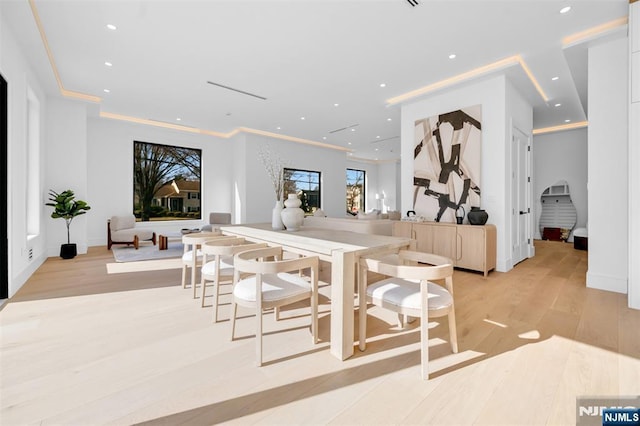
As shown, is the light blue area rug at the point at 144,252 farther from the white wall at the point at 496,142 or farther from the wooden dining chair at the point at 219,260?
the white wall at the point at 496,142

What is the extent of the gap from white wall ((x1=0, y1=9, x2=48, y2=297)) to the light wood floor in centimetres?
93

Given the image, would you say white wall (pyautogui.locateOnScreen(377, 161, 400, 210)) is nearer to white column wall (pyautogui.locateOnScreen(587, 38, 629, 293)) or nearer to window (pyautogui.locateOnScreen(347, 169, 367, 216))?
window (pyautogui.locateOnScreen(347, 169, 367, 216))

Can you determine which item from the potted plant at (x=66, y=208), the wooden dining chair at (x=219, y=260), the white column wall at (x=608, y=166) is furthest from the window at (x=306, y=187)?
the white column wall at (x=608, y=166)

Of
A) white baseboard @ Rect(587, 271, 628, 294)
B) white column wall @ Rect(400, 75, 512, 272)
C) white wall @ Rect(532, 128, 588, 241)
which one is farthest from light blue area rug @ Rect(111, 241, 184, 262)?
white wall @ Rect(532, 128, 588, 241)

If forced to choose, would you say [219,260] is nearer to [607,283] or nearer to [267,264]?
[267,264]

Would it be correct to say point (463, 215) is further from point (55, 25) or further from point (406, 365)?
point (55, 25)

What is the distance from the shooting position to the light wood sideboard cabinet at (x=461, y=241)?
4.11 meters

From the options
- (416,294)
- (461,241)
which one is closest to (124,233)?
(416,294)

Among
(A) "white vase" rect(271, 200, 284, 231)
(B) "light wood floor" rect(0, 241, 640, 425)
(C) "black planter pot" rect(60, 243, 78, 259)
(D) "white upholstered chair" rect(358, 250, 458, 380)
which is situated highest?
(A) "white vase" rect(271, 200, 284, 231)

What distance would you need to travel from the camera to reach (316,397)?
4.94ft

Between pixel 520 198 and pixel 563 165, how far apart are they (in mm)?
3730

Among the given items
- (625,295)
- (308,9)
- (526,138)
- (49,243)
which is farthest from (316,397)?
(49,243)

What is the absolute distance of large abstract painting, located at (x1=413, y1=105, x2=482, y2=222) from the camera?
4633mm

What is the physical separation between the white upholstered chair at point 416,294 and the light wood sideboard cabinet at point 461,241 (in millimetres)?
2485
